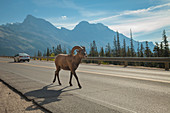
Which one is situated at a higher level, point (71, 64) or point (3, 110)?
point (71, 64)

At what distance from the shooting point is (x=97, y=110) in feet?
12.0

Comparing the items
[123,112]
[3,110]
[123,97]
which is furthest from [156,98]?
[3,110]

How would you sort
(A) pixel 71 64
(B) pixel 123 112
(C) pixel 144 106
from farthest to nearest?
(A) pixel 71 64, (C) pixel 144 106, (B) pixel 123 112

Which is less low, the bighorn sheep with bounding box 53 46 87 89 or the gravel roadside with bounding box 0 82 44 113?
the bighorn sheep with bounding box 53 46 87 89

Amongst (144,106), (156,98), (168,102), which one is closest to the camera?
(144,106)

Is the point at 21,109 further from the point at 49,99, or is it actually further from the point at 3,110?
the point at 49,99

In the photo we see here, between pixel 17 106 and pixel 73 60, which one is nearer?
pixel 17 106

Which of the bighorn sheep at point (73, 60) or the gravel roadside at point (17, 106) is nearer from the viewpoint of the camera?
the gravel roadside at point (17, 106)

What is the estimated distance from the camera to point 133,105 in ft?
13.0

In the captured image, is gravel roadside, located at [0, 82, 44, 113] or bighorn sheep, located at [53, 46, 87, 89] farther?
bighorn sheep, located at [53, 46, 87, 89]

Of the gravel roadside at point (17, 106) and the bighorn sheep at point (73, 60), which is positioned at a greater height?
the bighorn sheep at point (73, 60)

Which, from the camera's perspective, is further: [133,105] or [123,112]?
[133,105]

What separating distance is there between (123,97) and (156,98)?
2.92ft

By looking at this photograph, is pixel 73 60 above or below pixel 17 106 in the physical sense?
above
